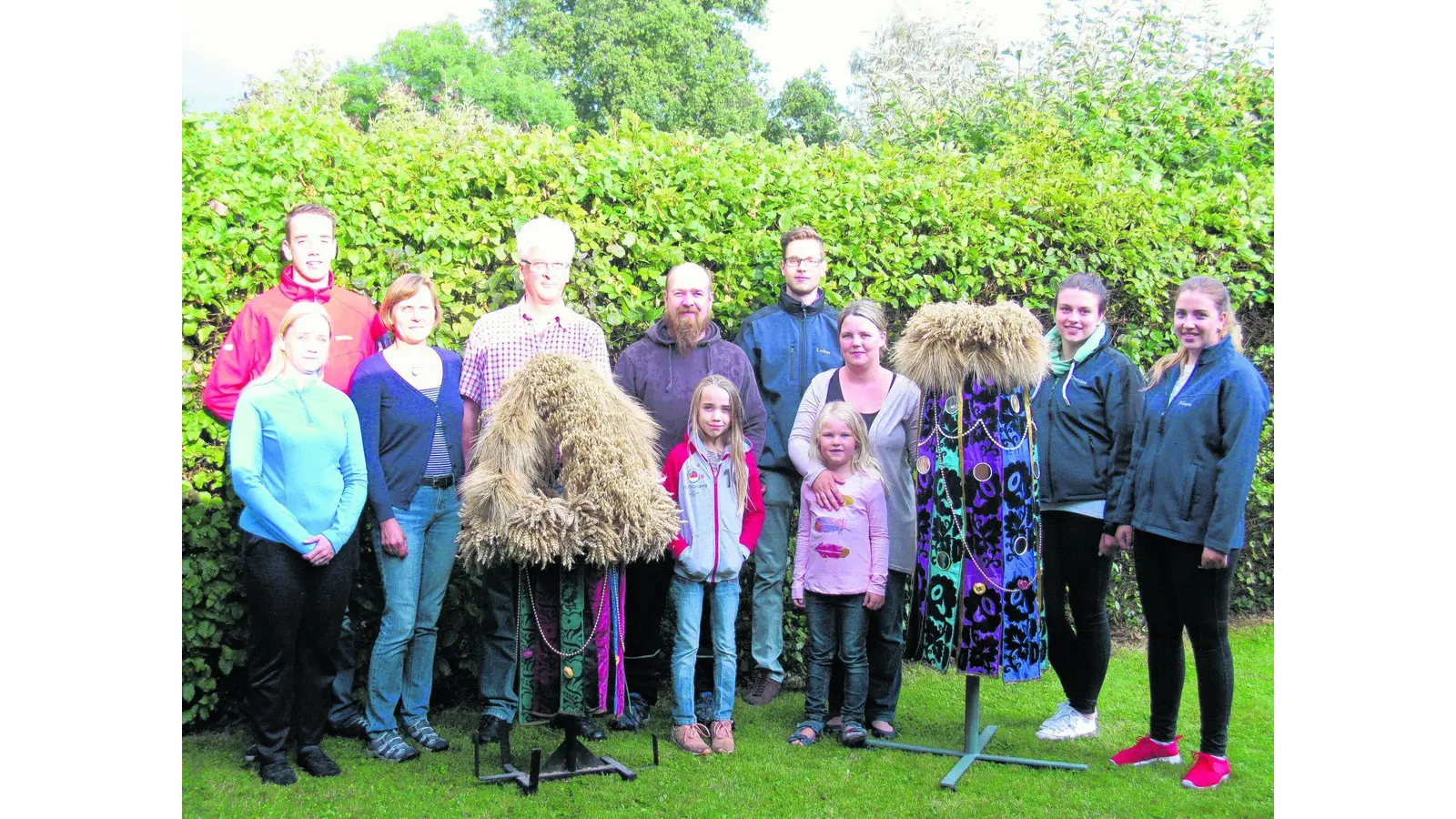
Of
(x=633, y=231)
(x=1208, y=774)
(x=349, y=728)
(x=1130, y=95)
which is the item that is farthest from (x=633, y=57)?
(x=1208, y=774)

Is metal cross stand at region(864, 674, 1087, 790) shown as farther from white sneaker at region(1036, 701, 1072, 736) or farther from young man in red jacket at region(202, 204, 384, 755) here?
young man in red jacket at region(202, 204, 384, 755)

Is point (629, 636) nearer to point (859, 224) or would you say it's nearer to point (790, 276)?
point (790, 276)

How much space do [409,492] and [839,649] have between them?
6.48 ft

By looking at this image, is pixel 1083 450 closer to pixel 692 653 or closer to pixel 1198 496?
pixel 1198 496

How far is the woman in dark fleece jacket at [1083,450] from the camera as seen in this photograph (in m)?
4.45

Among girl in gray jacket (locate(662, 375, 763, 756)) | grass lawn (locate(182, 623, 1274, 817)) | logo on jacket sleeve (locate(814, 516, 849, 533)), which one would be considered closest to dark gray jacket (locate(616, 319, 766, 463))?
girl in gray jacket (locate(662, 375, 763, 756))

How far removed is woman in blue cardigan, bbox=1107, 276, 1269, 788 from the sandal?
1.45 metres

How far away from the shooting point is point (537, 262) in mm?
4480

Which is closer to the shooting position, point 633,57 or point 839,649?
point 839,649

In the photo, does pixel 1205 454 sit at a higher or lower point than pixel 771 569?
higher

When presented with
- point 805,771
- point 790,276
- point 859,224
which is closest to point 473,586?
point 805,771

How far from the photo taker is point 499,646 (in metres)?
4.37

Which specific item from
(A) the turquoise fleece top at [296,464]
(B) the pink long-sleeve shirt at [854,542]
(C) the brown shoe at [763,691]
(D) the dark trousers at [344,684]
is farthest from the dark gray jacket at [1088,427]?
(D) the dark trousers at [344,684]

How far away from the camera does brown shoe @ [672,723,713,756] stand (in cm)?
438
